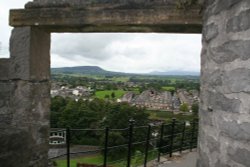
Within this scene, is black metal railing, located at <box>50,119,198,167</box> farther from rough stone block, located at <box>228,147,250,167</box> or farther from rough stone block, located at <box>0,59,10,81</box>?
rough stone block, located at <box>228,147,250,167</box>

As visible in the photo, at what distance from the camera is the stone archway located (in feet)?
8.03

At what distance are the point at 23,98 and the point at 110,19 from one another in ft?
4.35

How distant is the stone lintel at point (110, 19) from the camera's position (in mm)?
3428

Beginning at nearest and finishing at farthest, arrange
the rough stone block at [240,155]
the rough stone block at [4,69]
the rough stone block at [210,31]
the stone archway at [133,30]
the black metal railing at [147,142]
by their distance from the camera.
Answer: the rough stone block at [240,155] < the stone archway at [133,30] < the rough stone block at [210,31] < the rough stone block at [4,69] < the black metal railing at [147,142]

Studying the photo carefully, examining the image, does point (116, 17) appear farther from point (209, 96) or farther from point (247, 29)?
point (247, 29)

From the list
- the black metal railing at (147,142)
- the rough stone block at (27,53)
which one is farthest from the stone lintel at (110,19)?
the black metal railing at (147,142)

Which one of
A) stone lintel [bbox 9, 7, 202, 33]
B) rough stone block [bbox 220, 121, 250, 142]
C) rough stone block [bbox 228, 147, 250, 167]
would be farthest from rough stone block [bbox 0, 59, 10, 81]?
rough stone block [bbox 228, 147, 250, 167]

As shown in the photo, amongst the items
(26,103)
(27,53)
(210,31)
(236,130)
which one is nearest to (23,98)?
(26,103)

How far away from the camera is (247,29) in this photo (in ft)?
7.65

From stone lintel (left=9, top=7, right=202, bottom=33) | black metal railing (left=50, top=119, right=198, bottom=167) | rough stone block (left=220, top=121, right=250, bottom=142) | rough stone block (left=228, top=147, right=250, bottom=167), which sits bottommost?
black metal railing (left=50, top=119, right=198, bottom=167)

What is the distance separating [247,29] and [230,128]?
699 millimetres

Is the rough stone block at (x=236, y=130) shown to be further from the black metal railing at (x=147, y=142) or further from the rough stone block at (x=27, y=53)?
the black metal railing at (x=147, y=142)

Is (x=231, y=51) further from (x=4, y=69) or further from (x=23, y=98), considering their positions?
(x=4, y=69)

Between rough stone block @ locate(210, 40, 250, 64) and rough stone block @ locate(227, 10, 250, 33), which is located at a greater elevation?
rough stone block @ locate(227, 10, 250, 33)
